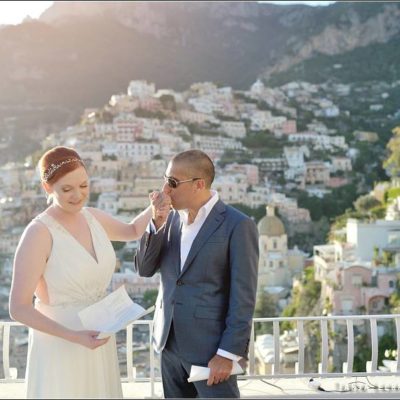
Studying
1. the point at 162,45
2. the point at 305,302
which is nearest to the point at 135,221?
the point at 305,302

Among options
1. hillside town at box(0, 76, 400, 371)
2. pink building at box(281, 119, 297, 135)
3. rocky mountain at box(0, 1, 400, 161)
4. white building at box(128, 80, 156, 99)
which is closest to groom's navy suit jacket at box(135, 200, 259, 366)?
hillside town at box(0, 76, 400, 371)

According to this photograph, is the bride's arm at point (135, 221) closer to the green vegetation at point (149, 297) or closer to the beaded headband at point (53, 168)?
the beaded headband at point (53, 168)

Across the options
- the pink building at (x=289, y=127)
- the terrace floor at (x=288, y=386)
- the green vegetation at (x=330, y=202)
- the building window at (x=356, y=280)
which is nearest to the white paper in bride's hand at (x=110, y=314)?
the terrace floor at (x=288, y=386)

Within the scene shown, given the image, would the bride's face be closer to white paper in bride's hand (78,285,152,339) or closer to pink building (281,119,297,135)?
white paper in bride's hand (78,285,152,339)

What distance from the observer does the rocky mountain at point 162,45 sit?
161 feet

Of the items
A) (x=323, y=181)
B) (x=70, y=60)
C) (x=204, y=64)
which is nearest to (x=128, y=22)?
(x=204, y=64)

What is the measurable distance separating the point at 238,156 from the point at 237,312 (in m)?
42.8

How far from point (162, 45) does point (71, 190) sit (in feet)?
220

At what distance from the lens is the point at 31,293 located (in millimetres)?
1430

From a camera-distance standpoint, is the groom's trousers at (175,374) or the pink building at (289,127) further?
the pink building at (289,127)

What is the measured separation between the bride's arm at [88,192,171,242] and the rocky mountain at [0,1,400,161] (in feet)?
140

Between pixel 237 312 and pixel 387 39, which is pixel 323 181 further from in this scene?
pixel 237 312

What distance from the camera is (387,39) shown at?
59.3 m

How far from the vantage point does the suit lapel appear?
1.61m
